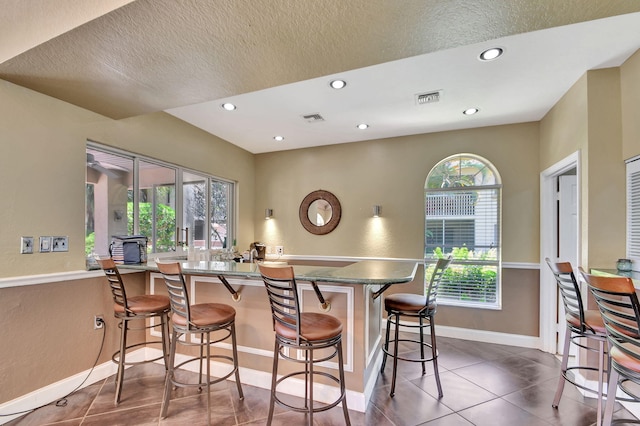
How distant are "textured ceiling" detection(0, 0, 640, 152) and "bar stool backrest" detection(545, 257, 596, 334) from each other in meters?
1.68

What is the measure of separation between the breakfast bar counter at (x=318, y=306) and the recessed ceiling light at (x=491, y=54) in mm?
1758

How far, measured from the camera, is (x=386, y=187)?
4371 mm

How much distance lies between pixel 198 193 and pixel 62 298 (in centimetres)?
203

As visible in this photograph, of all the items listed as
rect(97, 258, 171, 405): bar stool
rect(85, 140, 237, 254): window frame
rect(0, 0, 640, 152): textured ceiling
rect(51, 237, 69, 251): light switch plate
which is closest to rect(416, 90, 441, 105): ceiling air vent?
rect(0, 0, 640, 152): textured ceiling

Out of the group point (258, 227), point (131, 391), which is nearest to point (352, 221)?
point (258, 227)

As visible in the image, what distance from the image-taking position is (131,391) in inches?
98.1

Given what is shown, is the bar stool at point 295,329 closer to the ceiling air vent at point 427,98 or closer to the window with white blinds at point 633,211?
the ceiling air vent at point 427,98

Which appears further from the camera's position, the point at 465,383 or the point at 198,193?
the point at 198,193

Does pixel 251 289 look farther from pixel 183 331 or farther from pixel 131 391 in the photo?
pixel 131 391

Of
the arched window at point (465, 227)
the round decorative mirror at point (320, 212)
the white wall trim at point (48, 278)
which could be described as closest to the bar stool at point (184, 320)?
the white wall trim at point (48, 278)

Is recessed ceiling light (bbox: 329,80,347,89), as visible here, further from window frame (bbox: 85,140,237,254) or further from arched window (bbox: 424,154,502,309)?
window frame (bbox: 85,140,237,254)

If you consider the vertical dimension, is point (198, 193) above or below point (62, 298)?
above

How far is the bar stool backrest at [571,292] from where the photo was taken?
212cm

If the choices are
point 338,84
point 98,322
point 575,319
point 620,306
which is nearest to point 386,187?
point 338,84
